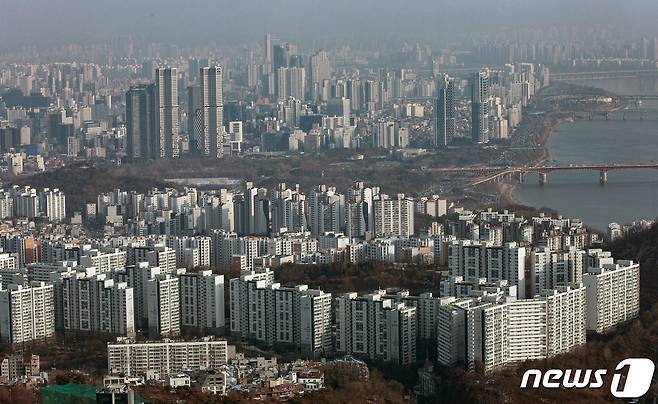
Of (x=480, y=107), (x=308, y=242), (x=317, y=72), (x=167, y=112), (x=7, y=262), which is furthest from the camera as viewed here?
(x=317, y=72)

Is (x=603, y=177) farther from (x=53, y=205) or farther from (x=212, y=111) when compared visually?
(x=212, y=111)

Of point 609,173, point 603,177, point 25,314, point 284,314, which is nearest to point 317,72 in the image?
point 609,173

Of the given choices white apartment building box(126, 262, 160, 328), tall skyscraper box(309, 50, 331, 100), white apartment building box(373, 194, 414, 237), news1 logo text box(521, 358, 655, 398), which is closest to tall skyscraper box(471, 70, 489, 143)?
tall skyscraper box(309, 50, 331, 100)

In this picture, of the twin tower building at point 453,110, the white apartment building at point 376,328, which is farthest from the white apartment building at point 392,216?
the twin tower building at point 453,110

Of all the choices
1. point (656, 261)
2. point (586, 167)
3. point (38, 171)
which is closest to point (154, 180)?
point (38, 171)

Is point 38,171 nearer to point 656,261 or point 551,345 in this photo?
point 656,261
